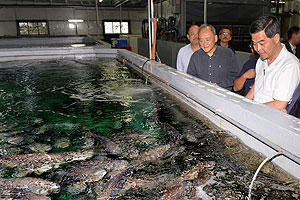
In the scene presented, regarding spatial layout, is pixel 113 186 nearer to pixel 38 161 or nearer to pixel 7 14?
pixel 38 161

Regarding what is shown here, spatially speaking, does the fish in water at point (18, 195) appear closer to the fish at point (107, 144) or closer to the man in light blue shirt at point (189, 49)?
the fish at point (107, 144)

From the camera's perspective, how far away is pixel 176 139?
260cm

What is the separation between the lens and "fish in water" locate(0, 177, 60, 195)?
1864 millimetres

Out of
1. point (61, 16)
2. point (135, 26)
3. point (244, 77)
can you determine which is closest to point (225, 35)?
point (244, 77)

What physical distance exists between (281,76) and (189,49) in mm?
2371

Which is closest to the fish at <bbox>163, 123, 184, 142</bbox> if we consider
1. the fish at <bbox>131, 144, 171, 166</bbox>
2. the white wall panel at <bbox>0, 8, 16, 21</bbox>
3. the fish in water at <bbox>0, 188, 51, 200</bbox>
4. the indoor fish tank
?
the indoor fish tank

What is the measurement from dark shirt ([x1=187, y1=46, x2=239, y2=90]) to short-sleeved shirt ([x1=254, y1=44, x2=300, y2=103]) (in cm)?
106

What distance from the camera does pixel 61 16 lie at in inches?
834

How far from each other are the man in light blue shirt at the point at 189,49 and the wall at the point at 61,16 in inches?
624

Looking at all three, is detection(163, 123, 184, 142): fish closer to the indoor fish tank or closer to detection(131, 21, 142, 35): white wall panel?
the indoor fish tank

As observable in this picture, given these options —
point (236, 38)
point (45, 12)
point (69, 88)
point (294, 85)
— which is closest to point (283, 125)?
point (294, 85)

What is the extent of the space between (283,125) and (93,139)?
1876 mm

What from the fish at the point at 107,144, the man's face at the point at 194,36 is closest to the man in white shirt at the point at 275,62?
the fish at the point at 107,144

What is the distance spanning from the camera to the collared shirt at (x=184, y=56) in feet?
13.9
